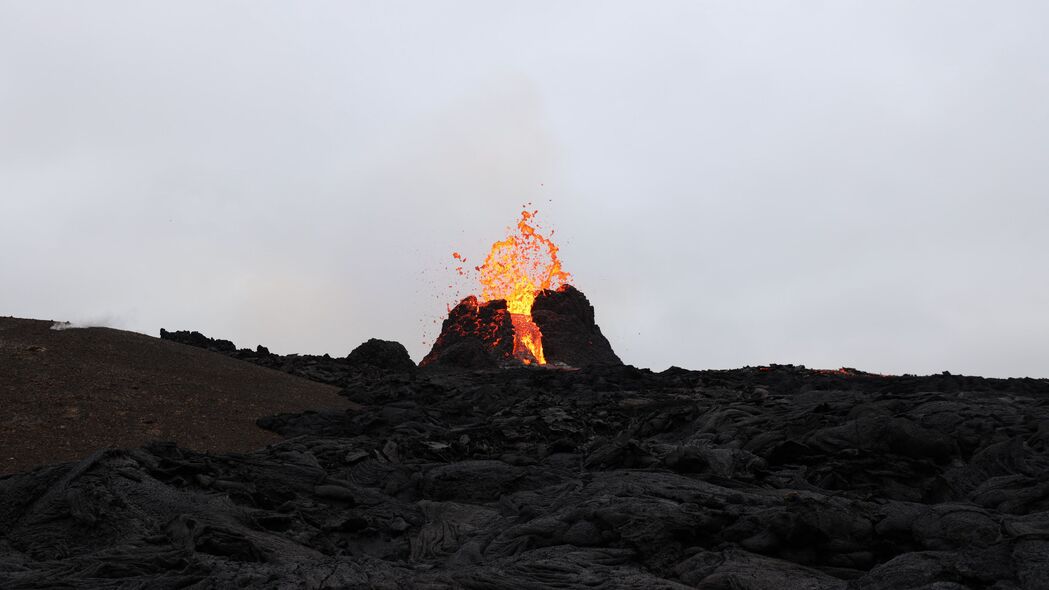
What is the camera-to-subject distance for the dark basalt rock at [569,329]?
43.2 meters

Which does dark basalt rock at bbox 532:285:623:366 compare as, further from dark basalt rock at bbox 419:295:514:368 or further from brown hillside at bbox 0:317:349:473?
brown hillside at bbox 0:317:349:473

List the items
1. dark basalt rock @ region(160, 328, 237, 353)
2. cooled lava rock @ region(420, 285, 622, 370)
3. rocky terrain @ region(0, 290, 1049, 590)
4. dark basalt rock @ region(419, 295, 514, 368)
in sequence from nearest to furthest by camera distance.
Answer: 1. rocky terrain @ region(0, 290, 1049, 590)
2. dark basalt rock @ region(160, 328, 237, 353)
3. dark basalt rock @ region(419, 295, 514, 368)
4. cooled lava rock @ region(420, 285, 622, 370)

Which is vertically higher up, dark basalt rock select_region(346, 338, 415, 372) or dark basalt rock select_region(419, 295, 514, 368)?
dark basalt rock select_region(419, 295, 514, 368)

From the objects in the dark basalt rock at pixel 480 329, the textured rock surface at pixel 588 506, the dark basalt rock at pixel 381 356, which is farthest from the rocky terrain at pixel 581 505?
the dark basalt rock at pixel 480 329

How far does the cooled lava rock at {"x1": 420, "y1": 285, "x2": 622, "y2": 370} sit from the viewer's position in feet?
136

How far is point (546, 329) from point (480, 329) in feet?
13.5

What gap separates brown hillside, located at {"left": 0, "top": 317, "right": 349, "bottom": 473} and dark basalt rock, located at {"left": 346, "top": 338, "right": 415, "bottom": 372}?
7.39 m

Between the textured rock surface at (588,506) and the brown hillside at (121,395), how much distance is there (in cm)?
283

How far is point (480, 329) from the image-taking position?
4203 cm

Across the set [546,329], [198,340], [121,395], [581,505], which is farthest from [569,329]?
[581,505]

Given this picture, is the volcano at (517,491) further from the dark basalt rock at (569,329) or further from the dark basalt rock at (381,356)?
the dark basalt rock at (569,329)

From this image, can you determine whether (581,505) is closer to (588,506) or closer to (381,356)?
(588,506)

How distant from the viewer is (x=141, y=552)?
332 inches

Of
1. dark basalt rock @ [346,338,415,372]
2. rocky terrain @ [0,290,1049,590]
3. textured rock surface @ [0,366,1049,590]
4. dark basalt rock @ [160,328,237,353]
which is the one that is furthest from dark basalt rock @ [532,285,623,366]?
textured rock surface @ [0,366,1049,590]
